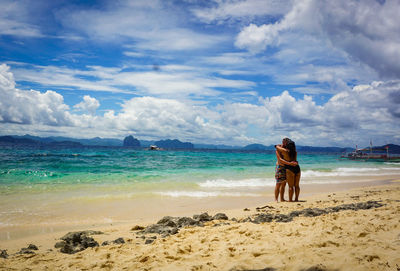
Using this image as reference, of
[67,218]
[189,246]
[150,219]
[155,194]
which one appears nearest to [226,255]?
[189,246]

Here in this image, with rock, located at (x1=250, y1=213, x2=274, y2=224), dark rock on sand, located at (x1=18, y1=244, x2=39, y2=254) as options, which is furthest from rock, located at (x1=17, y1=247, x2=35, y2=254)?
rock, located at (x1=250, y1=213, x2=274, y2=224)

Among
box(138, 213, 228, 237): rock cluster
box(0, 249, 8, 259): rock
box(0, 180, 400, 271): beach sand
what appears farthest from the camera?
box(138, 213, 228, 237): rock cluster

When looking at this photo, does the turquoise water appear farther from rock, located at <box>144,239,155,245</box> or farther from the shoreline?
rock, located at <box>144,239,155,245</box>

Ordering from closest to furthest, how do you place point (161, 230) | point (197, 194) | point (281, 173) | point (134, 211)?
point (161, 230)
point (134, 211)
point (281, 173)
point (197, 194)

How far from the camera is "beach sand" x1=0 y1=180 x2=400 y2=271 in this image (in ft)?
11.2

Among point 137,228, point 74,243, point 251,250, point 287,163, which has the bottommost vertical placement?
point 137,228

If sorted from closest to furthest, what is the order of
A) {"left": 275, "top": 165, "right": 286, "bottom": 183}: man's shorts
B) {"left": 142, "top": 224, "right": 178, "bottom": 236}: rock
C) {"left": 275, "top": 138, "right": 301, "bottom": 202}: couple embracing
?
{"left": 142, "top": 224, "right": 178, "bottom": 236}: rock → {"left": 275, "top": 138, "right": 301, "bottom": 202}: couple embracing → {"left": 275, "top": 165, "right": 286, "bottom": 183}: man's shorts

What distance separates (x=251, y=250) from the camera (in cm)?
402

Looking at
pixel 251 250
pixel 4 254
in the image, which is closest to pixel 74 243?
pixel 4 254

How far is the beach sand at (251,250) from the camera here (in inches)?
134

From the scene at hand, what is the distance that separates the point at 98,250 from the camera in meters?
4.60

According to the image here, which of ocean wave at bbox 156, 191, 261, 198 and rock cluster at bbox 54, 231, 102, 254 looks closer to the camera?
rock cluster at bbox 54, 231, 102, 254

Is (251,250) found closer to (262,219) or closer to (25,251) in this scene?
(262,219)

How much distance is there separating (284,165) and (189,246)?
576 centimetres
